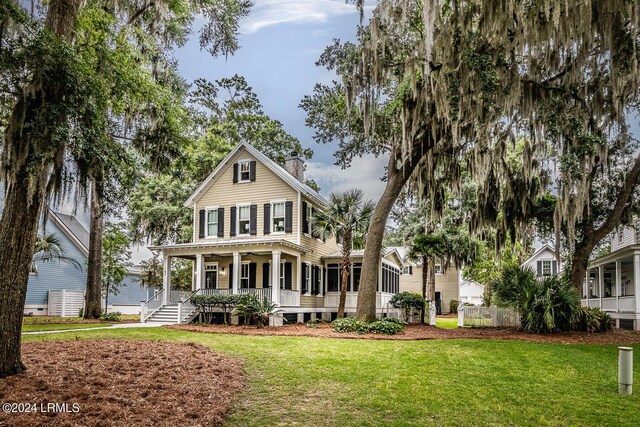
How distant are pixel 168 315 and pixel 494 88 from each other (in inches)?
614

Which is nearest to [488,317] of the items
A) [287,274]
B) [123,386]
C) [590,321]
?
[590,321]

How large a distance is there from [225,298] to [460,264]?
14.1 meters

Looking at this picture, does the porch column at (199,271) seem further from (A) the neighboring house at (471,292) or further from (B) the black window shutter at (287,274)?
(A) the neighboring house at (471,292)

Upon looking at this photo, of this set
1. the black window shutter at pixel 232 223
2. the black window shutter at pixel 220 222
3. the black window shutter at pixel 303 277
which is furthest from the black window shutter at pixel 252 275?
the black window shutter at pixel 303 277

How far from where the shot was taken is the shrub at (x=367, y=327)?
15359 mm

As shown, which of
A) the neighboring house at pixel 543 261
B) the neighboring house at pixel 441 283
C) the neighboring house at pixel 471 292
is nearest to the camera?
the neighboring house at pixel 543 261

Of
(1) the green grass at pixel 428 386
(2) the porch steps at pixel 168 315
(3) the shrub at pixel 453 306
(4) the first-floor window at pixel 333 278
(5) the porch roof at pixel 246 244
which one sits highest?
(5) the porch roof at pixel 246 244

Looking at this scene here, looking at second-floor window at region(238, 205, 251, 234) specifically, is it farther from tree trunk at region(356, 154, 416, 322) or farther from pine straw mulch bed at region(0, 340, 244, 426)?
pine straw mulch bed at region(0, 340, 244, 426)

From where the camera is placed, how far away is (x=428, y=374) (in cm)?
806

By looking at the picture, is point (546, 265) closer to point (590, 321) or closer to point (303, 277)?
point (590, 321)

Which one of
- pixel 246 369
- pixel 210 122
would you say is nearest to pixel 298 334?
pixel 246 369

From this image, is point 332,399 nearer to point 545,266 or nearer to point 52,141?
point 52,141

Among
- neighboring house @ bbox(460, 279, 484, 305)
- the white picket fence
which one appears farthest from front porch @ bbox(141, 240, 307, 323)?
neighboring house @ bbox(460, 279, 484, 305)

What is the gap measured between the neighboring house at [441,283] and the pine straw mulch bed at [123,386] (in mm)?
31861
